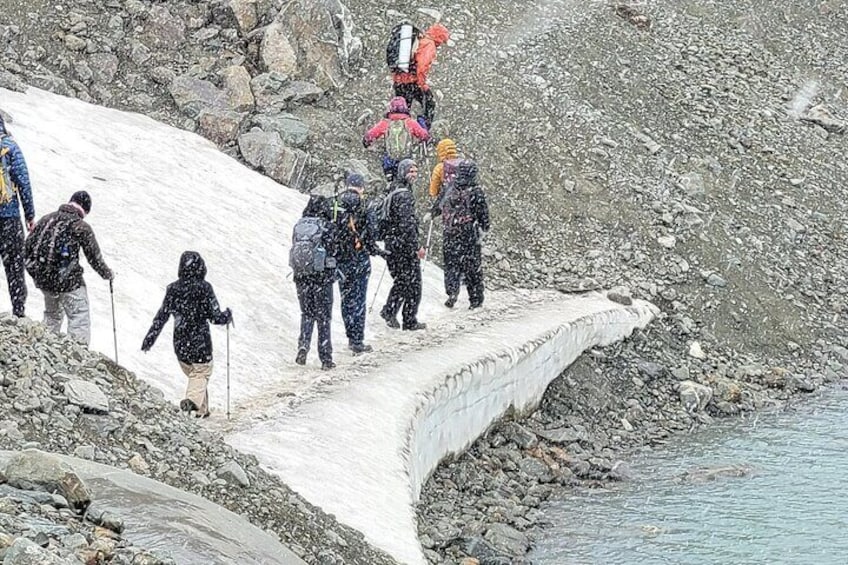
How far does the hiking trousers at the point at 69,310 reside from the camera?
11062 mm

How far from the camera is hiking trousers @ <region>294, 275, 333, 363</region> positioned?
13.5 metres

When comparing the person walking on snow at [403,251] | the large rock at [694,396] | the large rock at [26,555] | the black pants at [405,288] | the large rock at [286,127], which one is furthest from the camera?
the large rock at [286,127]

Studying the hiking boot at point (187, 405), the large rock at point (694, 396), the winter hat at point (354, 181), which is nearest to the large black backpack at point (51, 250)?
the hiking boot at point (187, 405)

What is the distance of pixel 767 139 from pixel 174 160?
12.3 meters

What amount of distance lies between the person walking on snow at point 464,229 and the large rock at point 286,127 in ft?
14.9

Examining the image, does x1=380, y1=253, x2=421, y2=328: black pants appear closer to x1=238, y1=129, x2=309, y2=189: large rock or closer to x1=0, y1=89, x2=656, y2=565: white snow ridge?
x1=0, y1=89, x2=656, y2=565: white snow ridge

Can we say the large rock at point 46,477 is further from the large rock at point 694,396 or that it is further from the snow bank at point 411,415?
the large rock at point 694,396

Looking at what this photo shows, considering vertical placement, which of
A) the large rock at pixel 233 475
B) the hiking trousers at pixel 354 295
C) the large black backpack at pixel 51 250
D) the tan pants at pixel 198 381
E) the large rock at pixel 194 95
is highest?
the large black backpack at pixel 51 250

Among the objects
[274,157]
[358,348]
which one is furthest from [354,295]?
[274,157]

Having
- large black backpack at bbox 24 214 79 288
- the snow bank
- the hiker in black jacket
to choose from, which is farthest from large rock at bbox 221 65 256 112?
large black backpack at bbox 24 214 79 288

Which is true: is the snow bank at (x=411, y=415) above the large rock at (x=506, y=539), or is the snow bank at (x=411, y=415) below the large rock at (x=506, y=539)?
above

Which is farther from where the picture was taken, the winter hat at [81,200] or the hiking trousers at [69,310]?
the hiking trousers at [69,310]

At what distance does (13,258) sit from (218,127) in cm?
854

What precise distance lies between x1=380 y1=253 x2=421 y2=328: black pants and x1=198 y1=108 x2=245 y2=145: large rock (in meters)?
5.61
